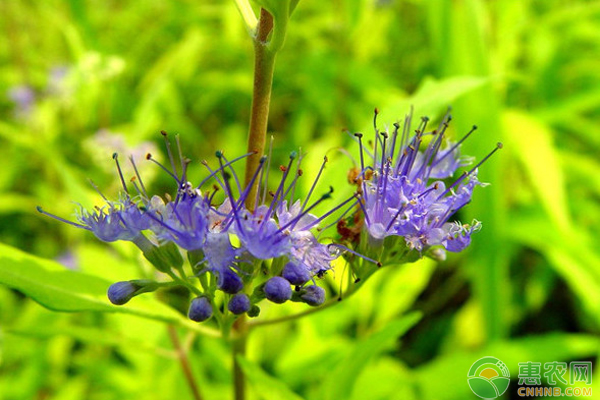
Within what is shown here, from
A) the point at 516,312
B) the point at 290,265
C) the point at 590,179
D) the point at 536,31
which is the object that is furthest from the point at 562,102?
the point at 290,265

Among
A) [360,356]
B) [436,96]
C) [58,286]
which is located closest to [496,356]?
[360,356]

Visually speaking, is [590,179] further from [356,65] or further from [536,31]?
[356,65]

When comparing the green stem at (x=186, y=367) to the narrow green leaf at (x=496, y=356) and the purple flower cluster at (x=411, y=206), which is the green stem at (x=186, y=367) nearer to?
the purple flower cluster at (x=411, y=206)

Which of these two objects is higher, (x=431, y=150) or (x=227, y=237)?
(x=431, y=150)

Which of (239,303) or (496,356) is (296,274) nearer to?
(239,303)

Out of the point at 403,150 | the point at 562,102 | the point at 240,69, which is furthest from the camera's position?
the point at 240,69

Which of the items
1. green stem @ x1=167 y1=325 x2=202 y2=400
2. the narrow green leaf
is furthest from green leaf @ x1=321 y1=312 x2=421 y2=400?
the narrow green leaf

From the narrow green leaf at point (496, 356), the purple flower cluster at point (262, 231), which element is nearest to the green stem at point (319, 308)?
the purple flower cluster at point (262, 231)
